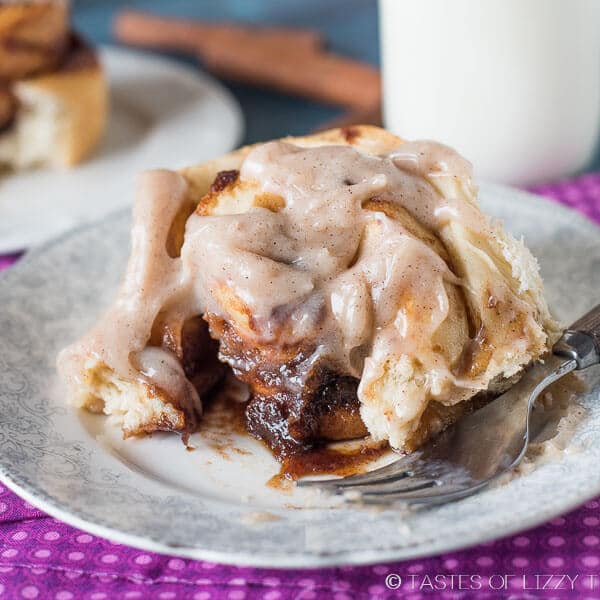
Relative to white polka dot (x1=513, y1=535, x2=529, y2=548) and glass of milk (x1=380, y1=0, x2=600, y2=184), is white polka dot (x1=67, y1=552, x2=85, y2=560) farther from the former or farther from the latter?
glass of milk (x1=380, y1=0, x2=600, y2=184)

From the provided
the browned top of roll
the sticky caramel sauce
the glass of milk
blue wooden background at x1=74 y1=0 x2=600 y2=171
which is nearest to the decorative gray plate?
the sticky caramel sauce

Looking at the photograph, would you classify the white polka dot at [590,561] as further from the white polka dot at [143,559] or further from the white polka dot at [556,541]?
the white polka dot at [143,559]

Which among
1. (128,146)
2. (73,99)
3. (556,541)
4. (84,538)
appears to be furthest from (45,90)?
(556,541)

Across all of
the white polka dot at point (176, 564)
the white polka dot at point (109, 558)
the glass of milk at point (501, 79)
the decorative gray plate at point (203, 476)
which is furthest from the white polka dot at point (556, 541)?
the glass of milk at point (501, 79)

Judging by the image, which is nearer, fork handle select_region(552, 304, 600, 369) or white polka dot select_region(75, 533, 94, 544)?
white polka dot select_region(75, 533, 94, 544)

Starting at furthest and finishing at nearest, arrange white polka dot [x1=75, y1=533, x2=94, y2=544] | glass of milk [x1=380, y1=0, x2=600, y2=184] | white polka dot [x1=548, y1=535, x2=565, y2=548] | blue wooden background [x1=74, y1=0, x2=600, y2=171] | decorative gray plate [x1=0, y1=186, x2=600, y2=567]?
blue wooden background [x1=74, y1=0, x2=600, y2=171]
glass of milk [x1=380, y1=0, x2=600, y2=184]
white polka dot [x1=75, y1=533, x2=94, y2=544]
white polka dot [x1=548, y1=535, x2=565, y2=548]
decorative gray plate [x1=0, y1=186, x2=600, y2=567]

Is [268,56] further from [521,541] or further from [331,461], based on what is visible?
[521,541]
